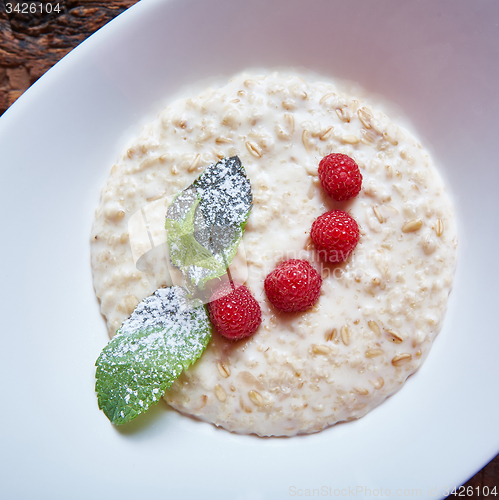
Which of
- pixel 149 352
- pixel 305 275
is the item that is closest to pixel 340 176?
pixel 305 275

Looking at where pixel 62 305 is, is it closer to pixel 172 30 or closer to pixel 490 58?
pixel 172 30

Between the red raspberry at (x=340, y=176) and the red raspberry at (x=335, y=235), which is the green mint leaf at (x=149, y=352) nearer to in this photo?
the red raspberry at (x=335, y=235)

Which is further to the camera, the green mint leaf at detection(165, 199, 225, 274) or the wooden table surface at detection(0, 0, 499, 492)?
the wooden table surface at detection(0, 0, 499, 492)

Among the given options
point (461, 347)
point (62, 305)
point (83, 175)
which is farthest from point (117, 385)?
point (461, 347)

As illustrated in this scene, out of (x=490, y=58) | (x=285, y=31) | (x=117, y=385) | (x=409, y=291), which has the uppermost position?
(x=285, y=31)

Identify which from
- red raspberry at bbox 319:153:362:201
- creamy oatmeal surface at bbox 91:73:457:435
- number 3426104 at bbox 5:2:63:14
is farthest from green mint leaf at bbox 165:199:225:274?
number 3426104 at bbox 5:2:63:14

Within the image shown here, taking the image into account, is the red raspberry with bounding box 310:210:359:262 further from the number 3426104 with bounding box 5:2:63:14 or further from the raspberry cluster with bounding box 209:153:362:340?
the number 3426104 with bounding box 5:2:63:14

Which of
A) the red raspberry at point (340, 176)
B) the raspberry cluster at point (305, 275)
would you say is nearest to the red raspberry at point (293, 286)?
the raspberry cluster at point (305, 275)
